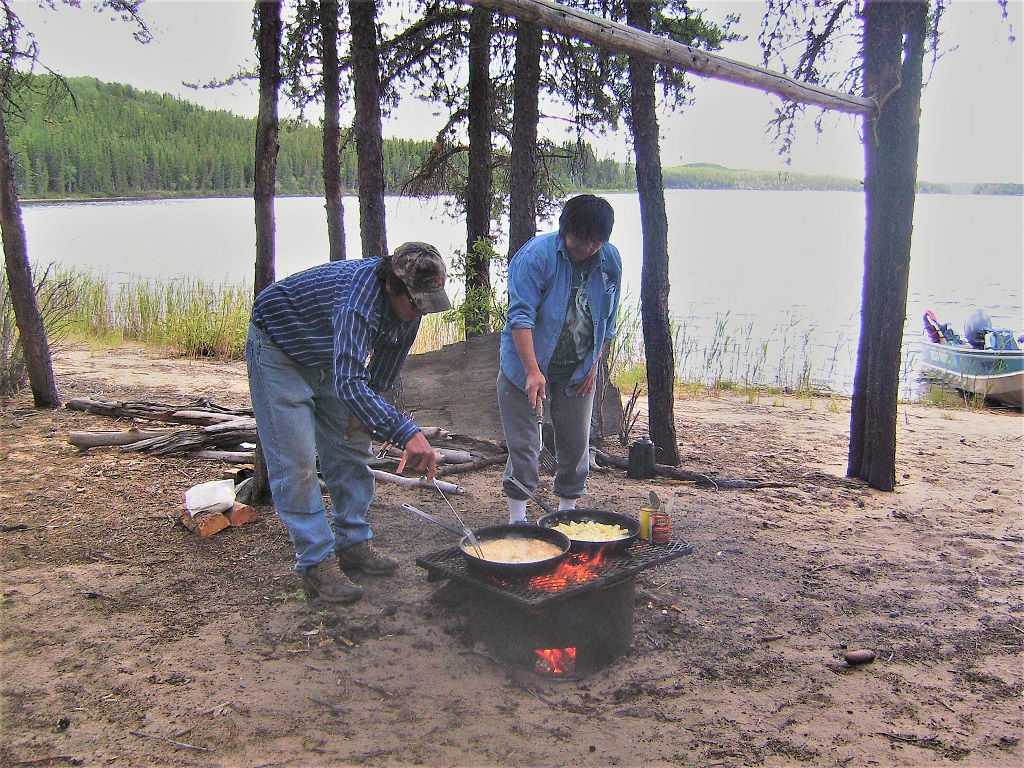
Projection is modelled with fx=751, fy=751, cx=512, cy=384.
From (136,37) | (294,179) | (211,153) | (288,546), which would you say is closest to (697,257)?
(294,179)

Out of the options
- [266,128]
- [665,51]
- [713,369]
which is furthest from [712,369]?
[266,128]

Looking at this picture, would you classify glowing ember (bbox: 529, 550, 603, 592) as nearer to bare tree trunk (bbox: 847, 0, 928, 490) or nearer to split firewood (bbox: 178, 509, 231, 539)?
split firewood (bbox: 178, 509, 231, 539)

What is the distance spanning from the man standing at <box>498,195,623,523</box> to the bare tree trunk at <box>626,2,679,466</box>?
198 centimetres

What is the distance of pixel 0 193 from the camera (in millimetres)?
7129

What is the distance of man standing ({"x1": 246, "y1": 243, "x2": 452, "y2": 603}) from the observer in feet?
9.93

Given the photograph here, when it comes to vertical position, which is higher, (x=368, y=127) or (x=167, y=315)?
(x=368, y=127)

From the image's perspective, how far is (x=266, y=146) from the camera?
478cm

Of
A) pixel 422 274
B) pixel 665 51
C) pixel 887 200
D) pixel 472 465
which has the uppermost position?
pixel 665 51

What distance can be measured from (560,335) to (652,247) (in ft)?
8.14

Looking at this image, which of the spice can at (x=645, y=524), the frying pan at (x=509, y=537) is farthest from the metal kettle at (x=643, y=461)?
the frying pan at (x=509, y=537)

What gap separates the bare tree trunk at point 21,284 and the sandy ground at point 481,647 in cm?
209

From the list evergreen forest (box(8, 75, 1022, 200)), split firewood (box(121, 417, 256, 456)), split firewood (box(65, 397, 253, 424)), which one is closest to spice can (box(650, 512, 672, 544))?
split firewood (box(121, 417, 256, 456))

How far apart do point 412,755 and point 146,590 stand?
75.1 inches

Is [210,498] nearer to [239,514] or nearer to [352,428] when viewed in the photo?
[239,514]
